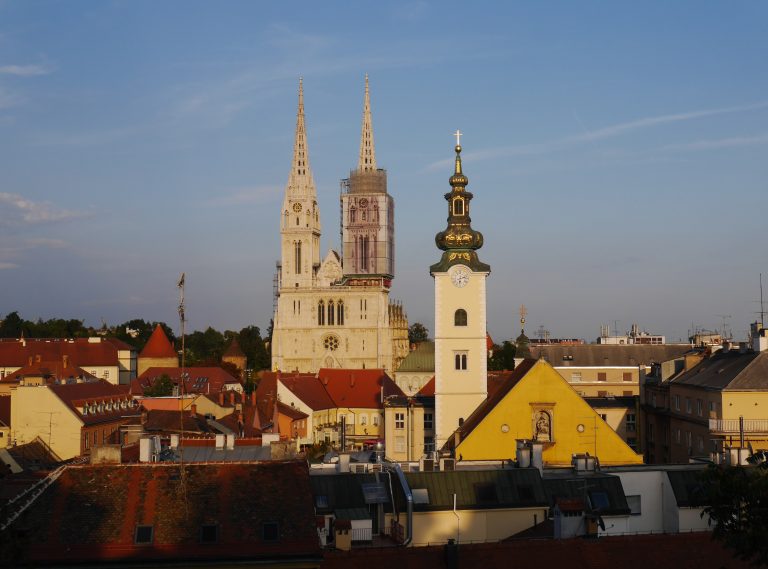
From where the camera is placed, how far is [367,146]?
163375 millimetres

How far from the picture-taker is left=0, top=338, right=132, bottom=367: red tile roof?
121 metres

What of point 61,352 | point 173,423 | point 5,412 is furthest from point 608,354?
point 61,352

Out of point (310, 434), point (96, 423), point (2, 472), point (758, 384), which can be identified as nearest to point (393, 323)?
point (310, 434)

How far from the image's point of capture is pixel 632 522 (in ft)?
104

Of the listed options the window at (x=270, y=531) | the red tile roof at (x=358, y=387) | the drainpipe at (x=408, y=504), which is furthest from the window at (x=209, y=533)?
the red tile roof at (x=358, y=387)

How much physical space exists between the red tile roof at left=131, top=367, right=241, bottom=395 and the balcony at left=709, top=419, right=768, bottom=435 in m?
65.2

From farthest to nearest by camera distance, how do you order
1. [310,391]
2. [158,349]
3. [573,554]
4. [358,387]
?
[158,349], [358,387], [310,391], [573,554]

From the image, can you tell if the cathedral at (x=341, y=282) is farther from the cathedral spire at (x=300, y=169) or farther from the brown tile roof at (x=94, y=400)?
the brown tile roof at (x=94, y=400)

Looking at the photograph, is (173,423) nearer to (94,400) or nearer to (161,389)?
(94,400)

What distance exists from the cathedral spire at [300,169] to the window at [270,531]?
419 ft

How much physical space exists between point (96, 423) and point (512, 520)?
41.1 metres

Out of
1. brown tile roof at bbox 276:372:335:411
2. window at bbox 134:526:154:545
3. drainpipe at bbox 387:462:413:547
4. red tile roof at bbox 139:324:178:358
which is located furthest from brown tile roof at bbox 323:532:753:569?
red tile roof at bbox 139:324:178:358

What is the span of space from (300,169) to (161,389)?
5895 centimetres

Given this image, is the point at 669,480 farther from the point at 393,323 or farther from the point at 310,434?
the point at 393,323
